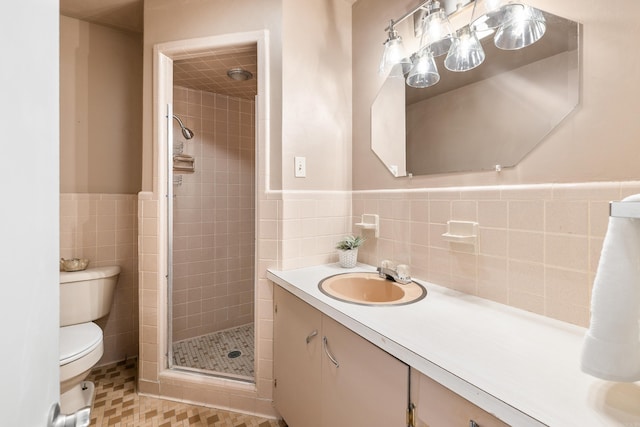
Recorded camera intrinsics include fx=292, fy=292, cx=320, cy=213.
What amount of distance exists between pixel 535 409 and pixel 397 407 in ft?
1.14

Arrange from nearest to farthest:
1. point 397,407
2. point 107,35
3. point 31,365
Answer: point 31,365, point 397,407, point 107,35

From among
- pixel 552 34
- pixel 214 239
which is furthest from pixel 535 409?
pixel 214 239

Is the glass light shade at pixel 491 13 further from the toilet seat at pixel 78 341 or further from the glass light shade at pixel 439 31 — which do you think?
the toilet seat at pixel 78 341

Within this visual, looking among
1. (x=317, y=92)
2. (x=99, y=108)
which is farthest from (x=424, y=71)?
(x=99, y=108)

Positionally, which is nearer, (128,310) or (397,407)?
(397,407)

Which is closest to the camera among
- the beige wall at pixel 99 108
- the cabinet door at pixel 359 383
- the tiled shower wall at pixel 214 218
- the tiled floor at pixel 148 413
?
the cabinet door at pixel 359 383

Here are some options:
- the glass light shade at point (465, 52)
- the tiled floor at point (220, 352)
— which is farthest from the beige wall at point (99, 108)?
the glass light shade at point (465, 52)

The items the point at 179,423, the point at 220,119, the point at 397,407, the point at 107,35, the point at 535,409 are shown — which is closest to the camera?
the point at 535,409

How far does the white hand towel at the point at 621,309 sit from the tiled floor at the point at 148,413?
1.46 m

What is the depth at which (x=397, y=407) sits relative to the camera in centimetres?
77

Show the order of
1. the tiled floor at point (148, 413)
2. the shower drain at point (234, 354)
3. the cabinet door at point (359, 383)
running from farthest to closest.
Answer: the shower drain at point (234, 354), the tiled floor at point (148, 413), the cabinet door at point (359, 383)

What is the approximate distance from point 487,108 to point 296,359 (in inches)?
50.1

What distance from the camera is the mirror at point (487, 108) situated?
0.91 metres

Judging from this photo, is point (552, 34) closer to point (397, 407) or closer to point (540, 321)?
point (540, 321)
